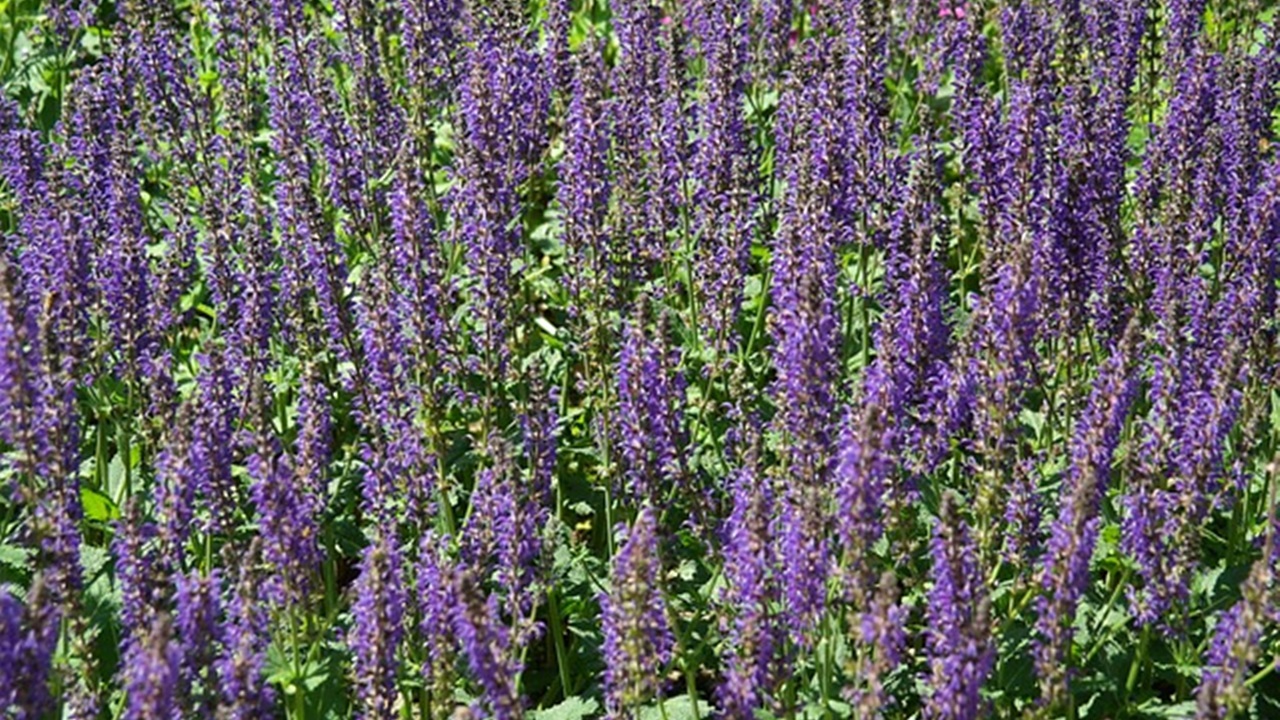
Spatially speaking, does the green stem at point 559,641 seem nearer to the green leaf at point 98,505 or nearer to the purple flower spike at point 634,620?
the purple flower spike at point 634,620

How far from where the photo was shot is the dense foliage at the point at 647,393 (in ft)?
19.5

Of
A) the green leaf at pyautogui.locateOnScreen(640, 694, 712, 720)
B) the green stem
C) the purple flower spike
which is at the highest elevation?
the purple flower spike

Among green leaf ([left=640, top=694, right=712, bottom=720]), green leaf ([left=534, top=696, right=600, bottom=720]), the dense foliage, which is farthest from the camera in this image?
green leaf ([left=534, top=696, right=600, bottom=720])

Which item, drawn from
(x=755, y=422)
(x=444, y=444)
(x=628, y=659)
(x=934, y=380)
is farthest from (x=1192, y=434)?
A: (x=444, y=444)

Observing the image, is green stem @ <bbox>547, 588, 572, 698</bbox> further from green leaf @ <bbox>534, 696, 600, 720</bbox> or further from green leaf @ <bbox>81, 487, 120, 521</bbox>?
green leaf @ <bbox>81, 487, 120, 521</bbox>

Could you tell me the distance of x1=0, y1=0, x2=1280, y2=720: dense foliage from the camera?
5.94 meters

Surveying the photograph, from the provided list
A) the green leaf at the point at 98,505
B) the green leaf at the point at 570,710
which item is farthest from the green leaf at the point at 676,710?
the green leaf at the point at 98,505

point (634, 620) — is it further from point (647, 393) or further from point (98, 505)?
point (98, 505)

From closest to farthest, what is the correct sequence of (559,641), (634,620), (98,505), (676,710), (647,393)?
(634,620), (647,393), (676,710), (559,641), (98,505)

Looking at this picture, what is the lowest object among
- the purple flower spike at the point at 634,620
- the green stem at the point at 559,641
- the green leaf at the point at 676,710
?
the green leaf at the point at 676,710

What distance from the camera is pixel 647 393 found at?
267 inches

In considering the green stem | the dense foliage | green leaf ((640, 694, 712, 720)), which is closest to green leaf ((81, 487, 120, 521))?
the dense foliage

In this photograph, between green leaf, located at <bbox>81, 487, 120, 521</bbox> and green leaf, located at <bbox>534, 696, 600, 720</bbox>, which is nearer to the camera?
green leaf, located at <bbox>534, 696, 600, 720</bbox>

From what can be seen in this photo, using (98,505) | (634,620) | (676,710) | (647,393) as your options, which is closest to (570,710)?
(676,710)
